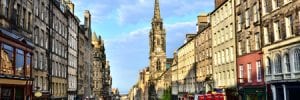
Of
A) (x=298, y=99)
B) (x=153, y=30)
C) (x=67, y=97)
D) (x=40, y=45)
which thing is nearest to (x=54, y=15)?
(x=40, y=45)

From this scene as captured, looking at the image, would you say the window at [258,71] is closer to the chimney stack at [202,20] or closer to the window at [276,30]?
the window at [276,30]

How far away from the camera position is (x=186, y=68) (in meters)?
83.9

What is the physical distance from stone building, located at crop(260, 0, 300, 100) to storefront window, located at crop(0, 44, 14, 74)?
832 inches

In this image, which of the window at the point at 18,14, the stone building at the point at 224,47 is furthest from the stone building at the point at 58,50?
the stone building at the point at 224,47

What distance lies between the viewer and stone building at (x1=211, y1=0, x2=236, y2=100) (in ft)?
171

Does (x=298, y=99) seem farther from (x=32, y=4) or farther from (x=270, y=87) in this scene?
(x=32, y=4)

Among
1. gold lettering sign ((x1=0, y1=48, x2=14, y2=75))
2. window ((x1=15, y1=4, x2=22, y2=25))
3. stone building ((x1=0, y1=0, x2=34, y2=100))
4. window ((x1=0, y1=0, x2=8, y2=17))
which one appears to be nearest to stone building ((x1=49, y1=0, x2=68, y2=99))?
window ((x1=15, y1=4, x2=22, y2=25))

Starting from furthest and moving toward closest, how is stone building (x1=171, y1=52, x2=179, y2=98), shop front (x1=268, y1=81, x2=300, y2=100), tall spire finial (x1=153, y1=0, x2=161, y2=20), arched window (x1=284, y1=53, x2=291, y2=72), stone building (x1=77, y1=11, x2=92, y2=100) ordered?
tall spire finial (x1=153, y1=0, x2=161, y2=20)
stone building (x1=171, y1=52, x2=179, y2=98)
stone building (x1=77, y1=11, x2=92, y2=100)
arched window (x1=284, y1=53, x2=291, y2=72)
shop front (x1=268, y1=81, x2=300, y2=100)

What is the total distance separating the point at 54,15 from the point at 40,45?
28.5 feet

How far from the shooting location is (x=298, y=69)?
115 ft

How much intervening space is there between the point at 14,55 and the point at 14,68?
839 millimetres

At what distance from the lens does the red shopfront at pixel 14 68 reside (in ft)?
87.3

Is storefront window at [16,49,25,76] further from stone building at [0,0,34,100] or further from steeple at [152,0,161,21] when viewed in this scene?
steeple at [152,0,161,21]

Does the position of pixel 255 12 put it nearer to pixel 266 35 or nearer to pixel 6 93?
pixel 266 35
